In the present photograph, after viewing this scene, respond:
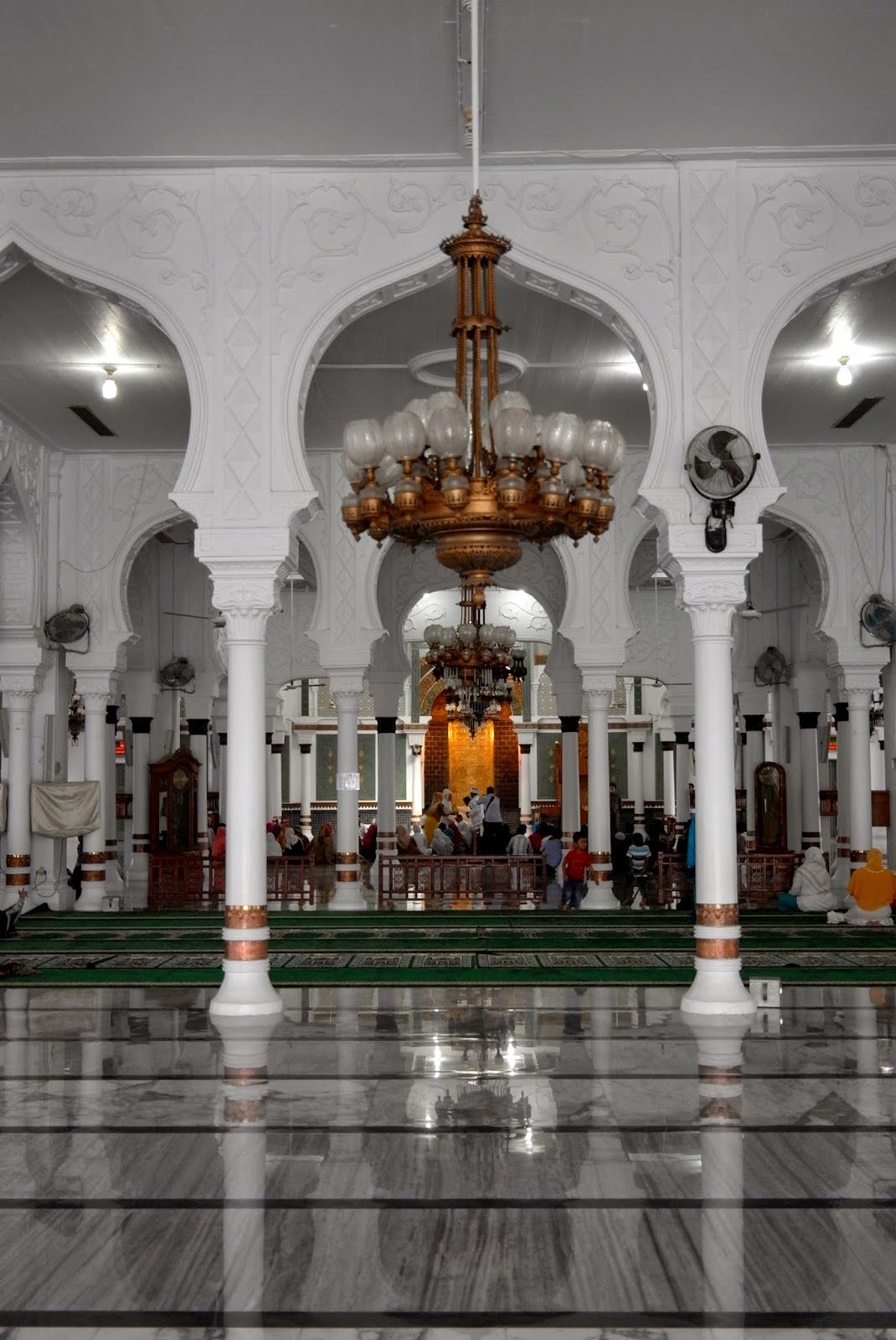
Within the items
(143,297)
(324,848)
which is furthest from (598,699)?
(324,848)

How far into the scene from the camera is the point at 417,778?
2277cm

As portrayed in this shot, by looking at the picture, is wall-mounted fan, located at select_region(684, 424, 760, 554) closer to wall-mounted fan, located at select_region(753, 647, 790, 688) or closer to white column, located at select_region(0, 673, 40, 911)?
white column, located at select_region(0, 673, 40, 911)

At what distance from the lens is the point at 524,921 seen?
10.2m

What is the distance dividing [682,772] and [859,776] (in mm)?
7843

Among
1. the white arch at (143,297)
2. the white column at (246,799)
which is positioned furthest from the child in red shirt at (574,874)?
the white arch at (143,297)

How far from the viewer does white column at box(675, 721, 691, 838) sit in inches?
741

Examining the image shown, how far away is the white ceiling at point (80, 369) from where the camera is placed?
24.3 feet

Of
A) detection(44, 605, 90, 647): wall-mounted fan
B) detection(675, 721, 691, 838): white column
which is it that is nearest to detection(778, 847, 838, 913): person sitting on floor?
detection(44, 605, 90, 647): wall-mounted fan

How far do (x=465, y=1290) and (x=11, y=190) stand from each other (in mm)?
5017

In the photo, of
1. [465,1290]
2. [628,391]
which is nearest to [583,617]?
[628,391]

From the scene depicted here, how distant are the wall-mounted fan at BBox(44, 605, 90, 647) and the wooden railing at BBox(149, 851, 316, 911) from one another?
8.55ft

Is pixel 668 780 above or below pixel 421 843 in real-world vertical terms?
above

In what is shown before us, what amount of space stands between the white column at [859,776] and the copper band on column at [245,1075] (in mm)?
6553

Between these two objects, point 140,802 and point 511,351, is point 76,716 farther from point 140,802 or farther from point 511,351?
point 511,351
